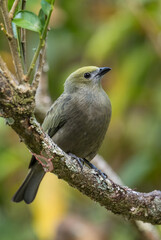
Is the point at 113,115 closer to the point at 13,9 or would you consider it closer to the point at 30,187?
the point at 30,187

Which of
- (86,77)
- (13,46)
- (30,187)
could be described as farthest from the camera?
(86,77)

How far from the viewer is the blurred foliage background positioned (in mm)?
4535

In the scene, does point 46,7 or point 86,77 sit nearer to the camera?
point 46,7

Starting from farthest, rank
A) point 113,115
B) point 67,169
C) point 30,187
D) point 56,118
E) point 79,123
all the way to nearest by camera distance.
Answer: point 113,115, point 30,187, point 56,118, point 79,123, point 67,169

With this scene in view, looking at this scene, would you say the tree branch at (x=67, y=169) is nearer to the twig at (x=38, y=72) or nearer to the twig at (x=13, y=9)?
the twig at (x=38, y=72)

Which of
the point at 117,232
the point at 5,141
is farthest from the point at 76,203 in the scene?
the point at 5,141

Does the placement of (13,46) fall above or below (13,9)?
below

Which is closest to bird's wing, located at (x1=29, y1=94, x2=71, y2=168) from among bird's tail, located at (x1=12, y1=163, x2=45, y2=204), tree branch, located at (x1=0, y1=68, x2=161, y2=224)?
bird's tail, located at (x1=12, y1=163, x2=45, y2=204)

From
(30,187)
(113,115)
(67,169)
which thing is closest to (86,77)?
(113,115)

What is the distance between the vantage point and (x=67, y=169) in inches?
114

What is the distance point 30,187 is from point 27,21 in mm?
2180

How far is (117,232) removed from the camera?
17.7ft

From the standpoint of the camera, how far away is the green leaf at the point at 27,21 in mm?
2426

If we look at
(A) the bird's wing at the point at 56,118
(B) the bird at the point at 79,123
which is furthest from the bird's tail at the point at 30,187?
(A) the bird's wing at the point at 56,118
